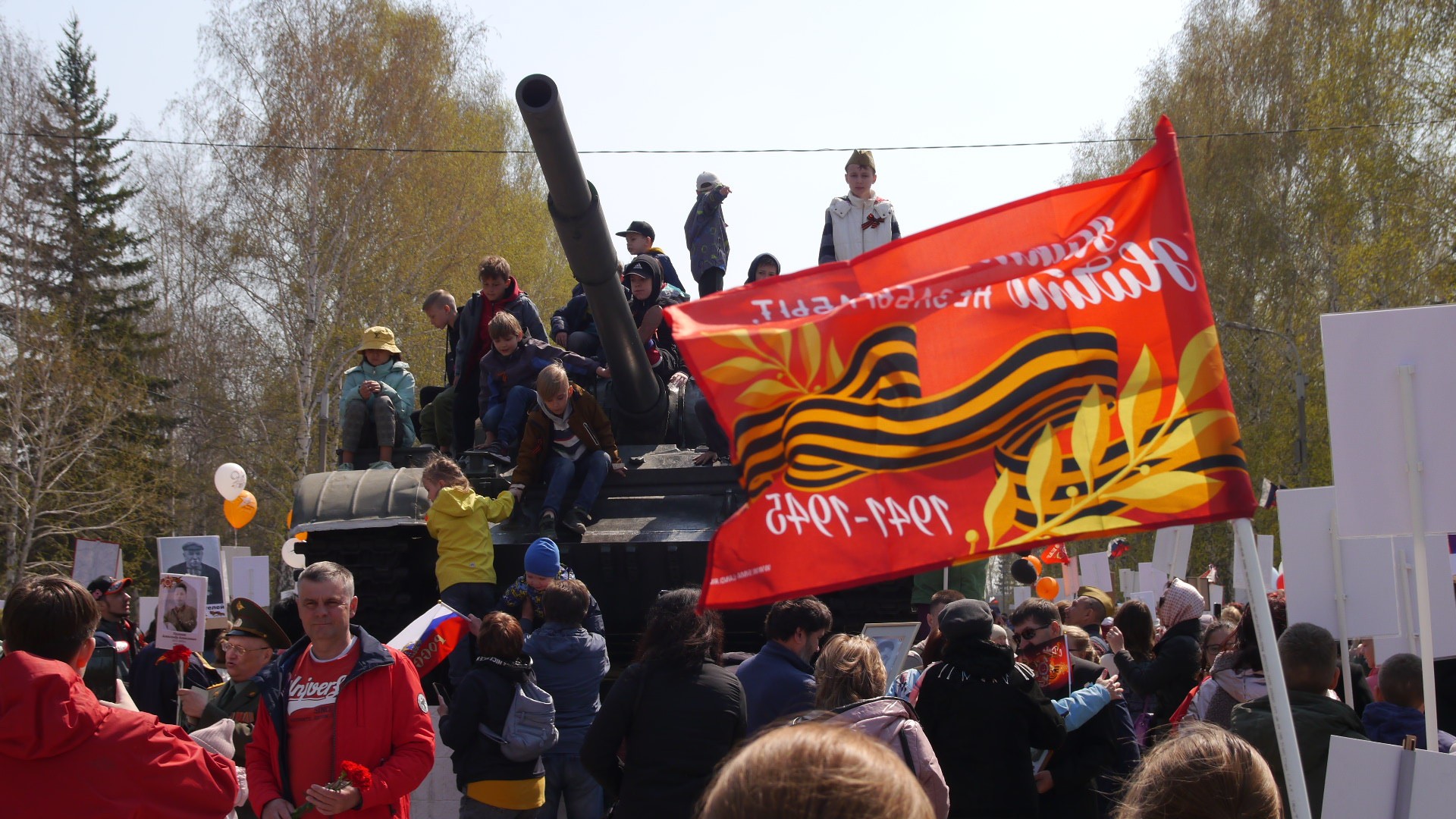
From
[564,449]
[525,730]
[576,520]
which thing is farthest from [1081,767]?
[564,449]

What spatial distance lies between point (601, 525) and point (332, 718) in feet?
15.3

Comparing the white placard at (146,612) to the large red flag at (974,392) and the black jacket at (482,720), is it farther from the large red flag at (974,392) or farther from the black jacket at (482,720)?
the large red flag at (974,392)

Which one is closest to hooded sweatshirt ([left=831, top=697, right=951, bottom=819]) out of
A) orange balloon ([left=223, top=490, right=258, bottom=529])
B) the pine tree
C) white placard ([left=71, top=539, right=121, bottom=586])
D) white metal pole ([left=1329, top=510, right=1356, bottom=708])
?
white metal pole ([left=1329, top=510, right=1356, bottom=708])

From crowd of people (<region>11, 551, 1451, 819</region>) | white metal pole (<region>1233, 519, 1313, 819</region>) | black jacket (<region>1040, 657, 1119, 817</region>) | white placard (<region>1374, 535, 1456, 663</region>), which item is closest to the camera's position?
white metal pole (<region>1233, 519, 1313, 819</region>)

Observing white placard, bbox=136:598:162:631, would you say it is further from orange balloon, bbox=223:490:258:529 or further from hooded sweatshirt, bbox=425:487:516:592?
hooded sweatshirt, bbox=425:487:516:592

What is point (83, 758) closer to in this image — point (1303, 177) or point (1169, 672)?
point (1169, 672)

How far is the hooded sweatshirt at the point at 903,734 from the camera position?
3742mm

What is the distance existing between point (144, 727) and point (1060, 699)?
294 cm

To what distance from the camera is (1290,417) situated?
2642 centimetres

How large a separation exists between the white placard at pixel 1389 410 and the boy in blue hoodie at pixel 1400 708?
2.00ft

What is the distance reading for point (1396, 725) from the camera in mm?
4449

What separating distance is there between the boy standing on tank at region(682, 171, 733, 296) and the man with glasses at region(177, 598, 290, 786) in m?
6.91

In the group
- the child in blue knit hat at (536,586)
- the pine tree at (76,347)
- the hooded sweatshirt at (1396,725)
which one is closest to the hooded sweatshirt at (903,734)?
the hooded sweatshirt at (1396,725)

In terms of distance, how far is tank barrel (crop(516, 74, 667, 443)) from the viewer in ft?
24.5
